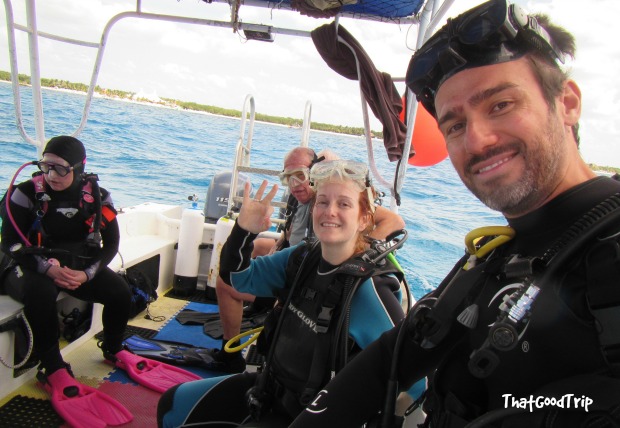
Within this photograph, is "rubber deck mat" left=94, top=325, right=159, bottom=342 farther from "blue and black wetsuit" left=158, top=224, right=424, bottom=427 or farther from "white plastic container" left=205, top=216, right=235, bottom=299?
"blue and black wetsuit" left=158, top=224, right=424, bottom=427

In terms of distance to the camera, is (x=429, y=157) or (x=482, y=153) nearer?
(x=482, y=153)

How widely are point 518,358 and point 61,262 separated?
8.41 ft

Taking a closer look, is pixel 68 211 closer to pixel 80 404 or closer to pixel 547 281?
pixel 80 404

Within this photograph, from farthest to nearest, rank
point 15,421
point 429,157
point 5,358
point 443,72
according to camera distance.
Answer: point 429,157 → point 5,358 → point 15,421 → point 443,72

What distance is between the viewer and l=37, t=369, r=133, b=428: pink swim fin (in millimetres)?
2150

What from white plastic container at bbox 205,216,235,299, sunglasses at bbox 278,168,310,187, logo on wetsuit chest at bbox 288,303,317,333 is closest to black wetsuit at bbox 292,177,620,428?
logo on wetsuit chest at bbox 288,303,317,333

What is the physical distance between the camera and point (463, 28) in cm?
92

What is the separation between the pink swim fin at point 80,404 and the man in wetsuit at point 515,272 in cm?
160

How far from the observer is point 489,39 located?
2.84 ft

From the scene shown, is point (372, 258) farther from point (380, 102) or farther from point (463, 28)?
point (380, 102)

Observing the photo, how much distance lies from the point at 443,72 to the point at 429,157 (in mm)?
2461

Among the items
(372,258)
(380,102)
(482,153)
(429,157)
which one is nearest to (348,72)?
(380,102)

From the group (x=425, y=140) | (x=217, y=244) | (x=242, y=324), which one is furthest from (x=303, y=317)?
(x=217, y=244)

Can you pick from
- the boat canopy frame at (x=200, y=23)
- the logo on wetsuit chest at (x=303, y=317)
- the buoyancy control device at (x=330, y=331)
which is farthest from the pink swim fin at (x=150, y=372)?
the boat canopy frame at (x=200, y=23)
